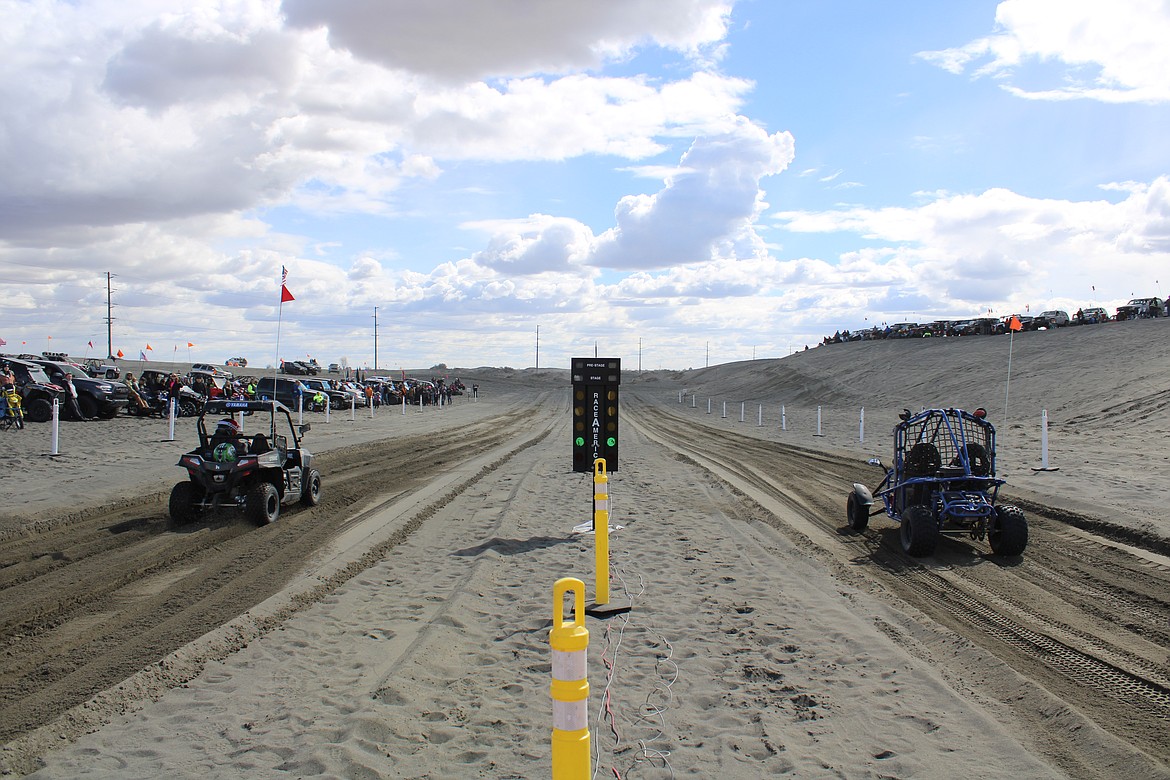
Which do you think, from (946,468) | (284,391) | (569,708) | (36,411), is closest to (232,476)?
(569,708)

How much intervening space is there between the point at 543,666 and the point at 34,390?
2520 cm

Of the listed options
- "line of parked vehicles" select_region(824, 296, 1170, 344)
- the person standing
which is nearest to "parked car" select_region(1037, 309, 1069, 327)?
"line of parked vehicles" select_region(824, 296, 1170, 344)

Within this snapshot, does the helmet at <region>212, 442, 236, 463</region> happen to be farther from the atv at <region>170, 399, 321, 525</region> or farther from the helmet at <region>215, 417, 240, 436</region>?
the helmet at <region>215, 417, 240, 436</region>

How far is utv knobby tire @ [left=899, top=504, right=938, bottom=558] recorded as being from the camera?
9914mm

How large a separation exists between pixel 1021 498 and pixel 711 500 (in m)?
5.57

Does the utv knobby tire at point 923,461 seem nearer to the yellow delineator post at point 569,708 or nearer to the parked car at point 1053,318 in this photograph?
the yellow delineator post at point 569,708

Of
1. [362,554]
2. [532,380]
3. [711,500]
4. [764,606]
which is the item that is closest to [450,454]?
[711,500]

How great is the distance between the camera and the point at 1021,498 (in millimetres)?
14078

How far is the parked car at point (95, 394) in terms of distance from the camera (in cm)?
2598

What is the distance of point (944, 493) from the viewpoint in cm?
1052

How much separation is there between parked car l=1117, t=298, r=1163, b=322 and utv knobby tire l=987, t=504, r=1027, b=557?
59.0m

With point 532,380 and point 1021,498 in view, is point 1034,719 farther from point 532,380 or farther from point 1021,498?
point 532,380

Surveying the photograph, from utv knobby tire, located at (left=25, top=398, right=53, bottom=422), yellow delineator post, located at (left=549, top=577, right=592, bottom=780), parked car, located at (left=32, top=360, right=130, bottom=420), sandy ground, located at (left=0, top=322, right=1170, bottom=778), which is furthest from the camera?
parked car, located at (left=32, top=360, right=130, bottom=420)

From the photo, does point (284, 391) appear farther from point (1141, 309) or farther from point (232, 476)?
point (1141, 309)
